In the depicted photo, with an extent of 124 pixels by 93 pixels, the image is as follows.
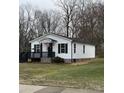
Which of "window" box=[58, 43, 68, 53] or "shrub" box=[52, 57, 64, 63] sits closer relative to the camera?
"shrub" box=[52, 57, 64, 63]

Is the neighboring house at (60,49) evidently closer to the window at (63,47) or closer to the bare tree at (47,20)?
the window at (63,47)

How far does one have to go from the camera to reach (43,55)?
31.9 feet

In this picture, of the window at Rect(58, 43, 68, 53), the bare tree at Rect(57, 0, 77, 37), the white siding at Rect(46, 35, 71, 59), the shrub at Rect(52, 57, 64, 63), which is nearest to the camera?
the bare tree at Rect(57, 0, 77, 37)

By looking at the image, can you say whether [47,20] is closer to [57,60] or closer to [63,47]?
[57,60]

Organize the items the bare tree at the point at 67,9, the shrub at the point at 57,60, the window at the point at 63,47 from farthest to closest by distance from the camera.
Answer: the window at the point at 63,47 < the shrub at the point at 57,60 < the bare tree at the point at 67,9

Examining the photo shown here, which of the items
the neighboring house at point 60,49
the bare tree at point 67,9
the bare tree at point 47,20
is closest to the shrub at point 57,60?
the neighboring house at point 60,49

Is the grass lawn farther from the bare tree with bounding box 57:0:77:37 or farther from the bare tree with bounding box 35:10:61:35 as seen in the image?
the bare tree with bounding box 35:10:61:35

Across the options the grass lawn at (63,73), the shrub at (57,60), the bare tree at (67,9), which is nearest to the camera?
the grass lawn at (63,73)

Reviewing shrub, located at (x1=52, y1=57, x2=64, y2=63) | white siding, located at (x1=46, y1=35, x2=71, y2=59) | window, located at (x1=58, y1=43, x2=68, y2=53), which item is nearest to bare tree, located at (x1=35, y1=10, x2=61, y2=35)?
shrub, located at (x1=52, y1=57, x2=64, y2=63)

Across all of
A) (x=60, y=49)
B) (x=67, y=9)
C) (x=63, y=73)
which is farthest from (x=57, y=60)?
(x=67, y=9)
